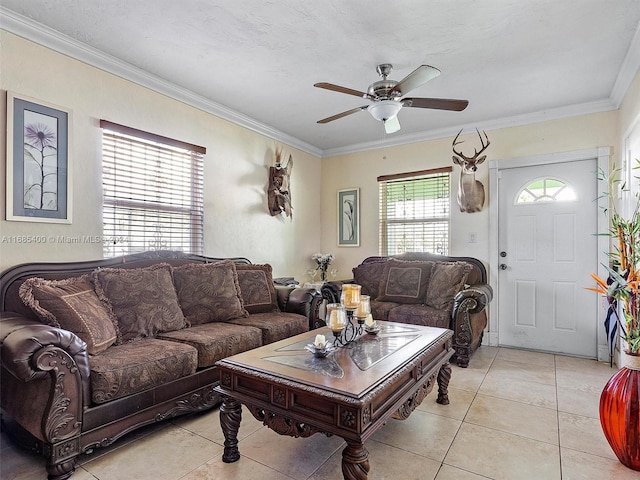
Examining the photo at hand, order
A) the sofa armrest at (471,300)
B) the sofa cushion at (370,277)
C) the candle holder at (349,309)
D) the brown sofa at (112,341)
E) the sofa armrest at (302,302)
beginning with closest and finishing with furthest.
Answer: the brown sofa at (112,341), the candle holder at (349,309), the sofa armrest at (471,300), the sofa armrest at (302,302), the sofa cushion at (370,277)

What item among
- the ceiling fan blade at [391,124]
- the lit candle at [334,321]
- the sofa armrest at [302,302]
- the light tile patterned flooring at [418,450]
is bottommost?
the light tile patterned flooring at [418,450]

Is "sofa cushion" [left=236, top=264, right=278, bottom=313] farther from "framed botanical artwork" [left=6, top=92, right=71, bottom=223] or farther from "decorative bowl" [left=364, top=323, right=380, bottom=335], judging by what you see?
"framed botanical artwork" [left=6, top=92, right=71, bottom=223]

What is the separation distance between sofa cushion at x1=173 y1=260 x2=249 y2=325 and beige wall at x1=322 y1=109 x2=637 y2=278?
235cm

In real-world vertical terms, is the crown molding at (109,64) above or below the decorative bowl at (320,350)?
above

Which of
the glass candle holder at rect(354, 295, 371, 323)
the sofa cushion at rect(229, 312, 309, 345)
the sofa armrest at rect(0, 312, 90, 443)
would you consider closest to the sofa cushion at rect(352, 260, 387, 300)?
the sofa cushion at rect(229, 312, 309, 345)

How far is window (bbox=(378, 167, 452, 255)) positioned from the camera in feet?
14.9

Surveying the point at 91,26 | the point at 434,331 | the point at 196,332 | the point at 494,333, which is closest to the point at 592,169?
the point at 494,333

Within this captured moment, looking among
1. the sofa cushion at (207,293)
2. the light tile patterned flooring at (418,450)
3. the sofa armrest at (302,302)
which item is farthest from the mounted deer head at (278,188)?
the light tile patterned flooring at (418,450)

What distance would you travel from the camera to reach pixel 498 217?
417 cm

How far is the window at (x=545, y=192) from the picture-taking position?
3.83 meters

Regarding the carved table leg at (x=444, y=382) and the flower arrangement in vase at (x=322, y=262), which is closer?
the carved table leg at (x=444, y=382)

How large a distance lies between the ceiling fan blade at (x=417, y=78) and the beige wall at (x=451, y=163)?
7.29 ft

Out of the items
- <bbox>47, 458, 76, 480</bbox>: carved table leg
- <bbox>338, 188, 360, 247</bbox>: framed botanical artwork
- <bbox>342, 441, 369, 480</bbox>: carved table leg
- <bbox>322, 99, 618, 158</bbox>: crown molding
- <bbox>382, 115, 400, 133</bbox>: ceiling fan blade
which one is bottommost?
<bbox>47, 458, 76, 480</bbox>: carved table leg

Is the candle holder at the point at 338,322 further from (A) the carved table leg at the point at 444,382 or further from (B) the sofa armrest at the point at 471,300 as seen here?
(B) the sofa armrest at the point at 471,300
